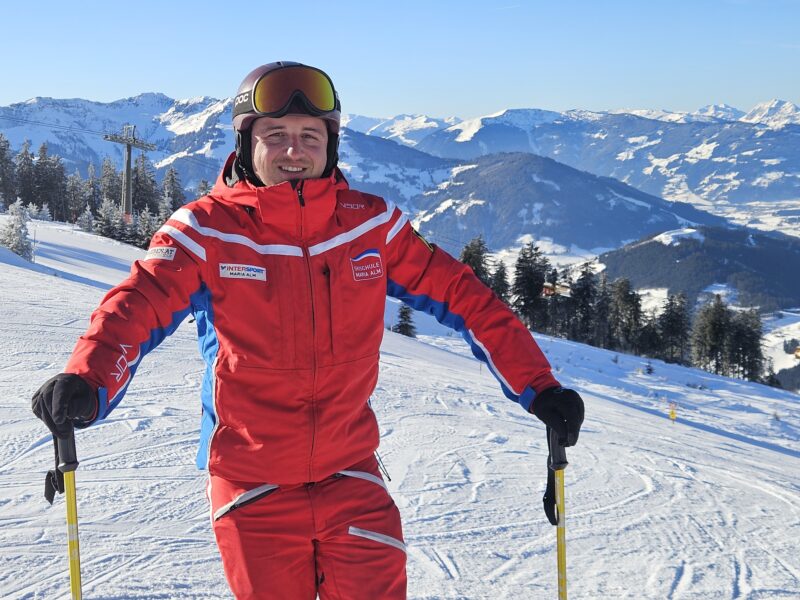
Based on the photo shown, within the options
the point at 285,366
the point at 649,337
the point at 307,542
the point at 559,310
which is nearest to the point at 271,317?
the point at 285,366

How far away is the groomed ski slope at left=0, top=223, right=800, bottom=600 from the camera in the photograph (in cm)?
374

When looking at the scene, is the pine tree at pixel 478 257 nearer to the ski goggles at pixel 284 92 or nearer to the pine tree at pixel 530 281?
the pine tree at pixel 530 281

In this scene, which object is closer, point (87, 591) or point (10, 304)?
point (87, 591)

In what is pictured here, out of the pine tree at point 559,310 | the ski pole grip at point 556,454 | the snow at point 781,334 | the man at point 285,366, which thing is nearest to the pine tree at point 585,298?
the pine tree at point 559,310

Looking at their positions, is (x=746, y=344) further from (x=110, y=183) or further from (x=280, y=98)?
(x=280, y=98)

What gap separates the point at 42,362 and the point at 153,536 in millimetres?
4595

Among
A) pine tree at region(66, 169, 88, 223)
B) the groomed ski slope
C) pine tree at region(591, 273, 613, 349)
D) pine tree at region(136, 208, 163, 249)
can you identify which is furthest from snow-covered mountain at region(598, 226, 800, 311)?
the groomed ski slope

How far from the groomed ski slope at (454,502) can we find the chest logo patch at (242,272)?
1.98 metres

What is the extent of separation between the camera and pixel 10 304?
411 inches

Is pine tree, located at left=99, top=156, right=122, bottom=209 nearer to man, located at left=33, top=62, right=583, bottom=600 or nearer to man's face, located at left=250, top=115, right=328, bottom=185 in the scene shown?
man's face, located at left=250, top=115, right=328, bottom=185

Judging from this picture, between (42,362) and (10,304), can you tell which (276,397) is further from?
(10,304)

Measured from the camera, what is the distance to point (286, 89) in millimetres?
2658

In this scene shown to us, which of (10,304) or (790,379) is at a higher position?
(10,304)

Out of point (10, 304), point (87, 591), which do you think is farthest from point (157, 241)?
point (10, 304)
